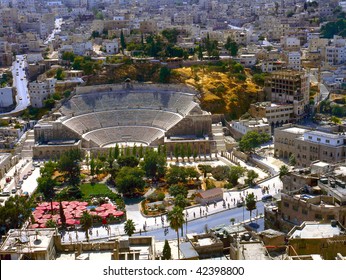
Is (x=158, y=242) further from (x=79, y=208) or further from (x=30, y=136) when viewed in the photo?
(x=30, y=136)

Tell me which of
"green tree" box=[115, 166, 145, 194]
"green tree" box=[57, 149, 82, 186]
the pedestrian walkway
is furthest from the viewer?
"green tree" box=[57, 149, 82, 186]

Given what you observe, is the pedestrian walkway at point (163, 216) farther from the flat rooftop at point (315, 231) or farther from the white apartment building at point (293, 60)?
the white apartment building at point (293, 60)

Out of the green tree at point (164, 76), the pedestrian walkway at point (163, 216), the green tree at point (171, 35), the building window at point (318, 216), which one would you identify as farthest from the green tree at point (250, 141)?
the green tree at point (171, 35)

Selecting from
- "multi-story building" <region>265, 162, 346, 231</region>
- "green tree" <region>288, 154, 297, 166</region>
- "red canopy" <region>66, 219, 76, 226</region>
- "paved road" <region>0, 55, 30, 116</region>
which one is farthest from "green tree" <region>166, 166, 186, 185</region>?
"paved road" <region>0, 55, 30, 116</region>

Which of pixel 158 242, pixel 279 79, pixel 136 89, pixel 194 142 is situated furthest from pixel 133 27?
pixel 158 242

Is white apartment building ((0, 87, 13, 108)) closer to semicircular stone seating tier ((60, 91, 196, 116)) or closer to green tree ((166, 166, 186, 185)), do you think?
semicircular stone seating tier ((60, 91, 196, 116))

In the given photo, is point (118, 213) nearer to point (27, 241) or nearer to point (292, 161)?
point (292, 161)
